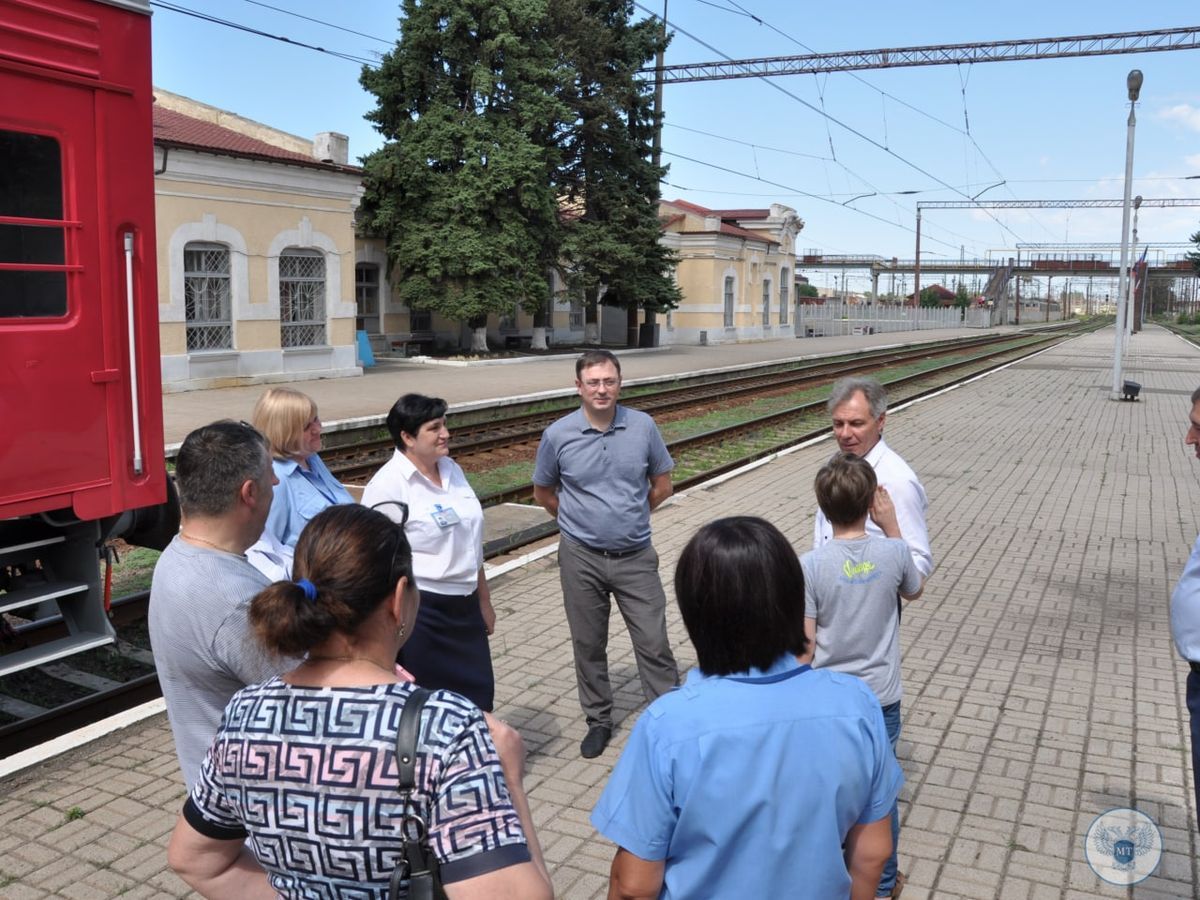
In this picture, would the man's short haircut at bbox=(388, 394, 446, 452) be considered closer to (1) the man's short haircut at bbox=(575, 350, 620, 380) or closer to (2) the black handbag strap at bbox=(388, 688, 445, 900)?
(1) the man's short haircut at bbox=(575, 350, 620, 380)

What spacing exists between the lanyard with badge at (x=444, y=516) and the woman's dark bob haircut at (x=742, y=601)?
6.91 ft

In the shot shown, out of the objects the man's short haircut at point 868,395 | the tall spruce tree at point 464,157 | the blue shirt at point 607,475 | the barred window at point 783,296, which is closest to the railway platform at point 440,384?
the tall spruce tree at point 464,157

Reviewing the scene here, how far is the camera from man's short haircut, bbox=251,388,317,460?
12.9 ft

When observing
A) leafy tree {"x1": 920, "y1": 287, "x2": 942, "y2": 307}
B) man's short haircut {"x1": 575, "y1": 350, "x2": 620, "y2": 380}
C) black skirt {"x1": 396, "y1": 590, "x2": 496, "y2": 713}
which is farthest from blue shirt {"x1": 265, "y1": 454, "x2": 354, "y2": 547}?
leafy tree {"x1": 920, "y1": 287, "x2": 942, "y2": 307}

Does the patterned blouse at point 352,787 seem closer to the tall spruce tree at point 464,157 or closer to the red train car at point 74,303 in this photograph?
the red train car at point 74,303

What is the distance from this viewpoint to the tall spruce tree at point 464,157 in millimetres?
29938

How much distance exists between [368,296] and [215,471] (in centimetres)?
3051

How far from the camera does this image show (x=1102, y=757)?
5090 millimetres

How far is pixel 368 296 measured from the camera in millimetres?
32250

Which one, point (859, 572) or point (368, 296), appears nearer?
point (859, 572)

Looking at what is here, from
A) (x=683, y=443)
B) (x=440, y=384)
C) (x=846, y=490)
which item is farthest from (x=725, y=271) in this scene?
(x=846, y=490)

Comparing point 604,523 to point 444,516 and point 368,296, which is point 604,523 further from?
point 368,296

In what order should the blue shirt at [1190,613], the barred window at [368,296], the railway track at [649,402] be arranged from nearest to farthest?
the blue shirt at [1190,613]
the railway track at [649,402]
the barred window at [368,296]

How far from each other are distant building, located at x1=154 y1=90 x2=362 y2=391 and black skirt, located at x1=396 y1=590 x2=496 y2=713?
1787 cm
